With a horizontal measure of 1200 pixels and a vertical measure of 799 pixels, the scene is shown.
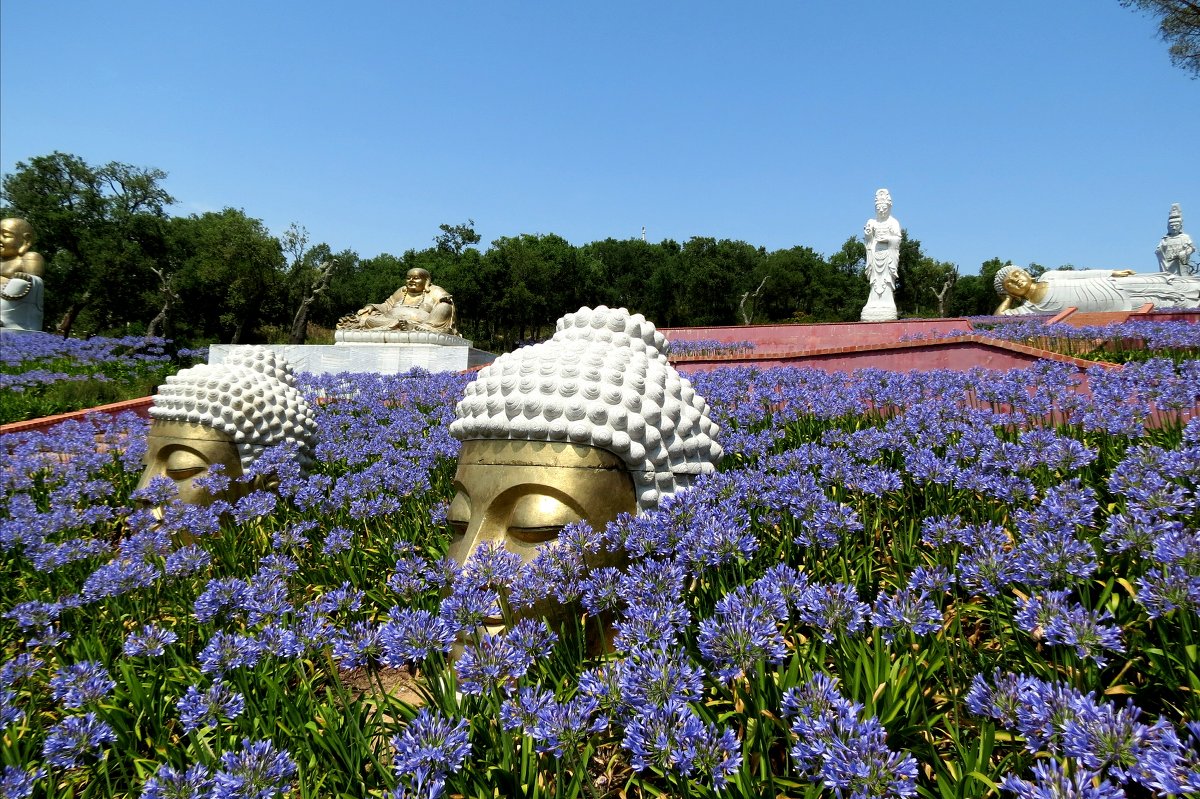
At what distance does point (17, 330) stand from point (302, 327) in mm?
20988

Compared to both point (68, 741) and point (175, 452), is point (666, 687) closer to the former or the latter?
point (68, 741)

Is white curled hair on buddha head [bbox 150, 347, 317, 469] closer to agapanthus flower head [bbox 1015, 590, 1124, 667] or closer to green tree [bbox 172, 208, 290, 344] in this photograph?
agapanthus flower head [bbox 1015, 590, 1124, 667]

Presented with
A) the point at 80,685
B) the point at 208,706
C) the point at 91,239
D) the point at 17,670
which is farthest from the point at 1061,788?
the point at 91,239

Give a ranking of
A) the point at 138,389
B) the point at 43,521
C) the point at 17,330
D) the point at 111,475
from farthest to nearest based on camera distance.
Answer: the point at 17,330 < the point at 138,389 < the point at 111,475 < the point at 43,521

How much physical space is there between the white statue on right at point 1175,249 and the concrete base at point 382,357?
2583 cm

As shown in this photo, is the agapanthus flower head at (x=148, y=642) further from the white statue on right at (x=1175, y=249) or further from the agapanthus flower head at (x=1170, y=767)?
the white statue on right at (x=1175, y=249)

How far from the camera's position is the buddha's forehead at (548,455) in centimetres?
266

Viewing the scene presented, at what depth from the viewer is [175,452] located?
4.47m

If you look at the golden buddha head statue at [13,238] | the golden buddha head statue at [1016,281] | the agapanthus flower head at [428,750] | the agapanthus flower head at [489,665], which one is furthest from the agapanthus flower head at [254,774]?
the golden buddha head statue at [1016,281]

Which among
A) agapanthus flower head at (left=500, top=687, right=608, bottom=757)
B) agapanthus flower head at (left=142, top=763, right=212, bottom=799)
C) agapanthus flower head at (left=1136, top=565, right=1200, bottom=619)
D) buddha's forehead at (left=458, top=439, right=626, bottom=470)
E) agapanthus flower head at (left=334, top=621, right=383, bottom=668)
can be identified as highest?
buddha's forehead at (left=458, top=439, right=626, bottom=470)

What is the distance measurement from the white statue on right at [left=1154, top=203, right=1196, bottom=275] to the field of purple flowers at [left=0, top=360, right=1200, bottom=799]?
27.8 m

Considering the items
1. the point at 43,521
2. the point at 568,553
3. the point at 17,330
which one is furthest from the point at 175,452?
the point at 17,330

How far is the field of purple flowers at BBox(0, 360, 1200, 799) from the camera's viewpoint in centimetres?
154

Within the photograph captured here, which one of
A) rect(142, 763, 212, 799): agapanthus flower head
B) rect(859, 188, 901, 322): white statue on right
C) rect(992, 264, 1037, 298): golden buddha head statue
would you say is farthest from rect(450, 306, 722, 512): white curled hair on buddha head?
rect(992, 264, 1037, 298): golden buddha head statue
